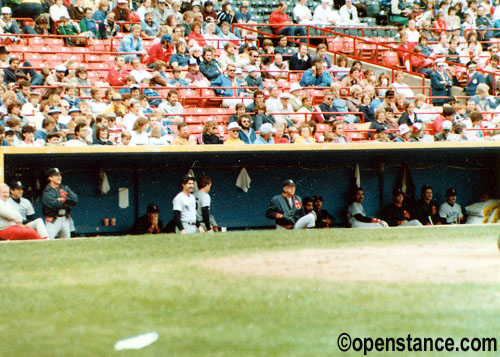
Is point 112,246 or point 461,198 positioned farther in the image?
point 461,198

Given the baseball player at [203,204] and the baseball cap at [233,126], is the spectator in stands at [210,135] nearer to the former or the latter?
the baseball cap at [233,126]

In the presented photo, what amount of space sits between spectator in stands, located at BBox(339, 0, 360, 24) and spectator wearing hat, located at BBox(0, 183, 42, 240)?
44.2ft

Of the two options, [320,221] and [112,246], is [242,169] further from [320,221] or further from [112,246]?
[112,246]

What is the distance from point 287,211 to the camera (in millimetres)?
12430

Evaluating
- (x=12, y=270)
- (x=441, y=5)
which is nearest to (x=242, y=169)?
(x=12, y=270)

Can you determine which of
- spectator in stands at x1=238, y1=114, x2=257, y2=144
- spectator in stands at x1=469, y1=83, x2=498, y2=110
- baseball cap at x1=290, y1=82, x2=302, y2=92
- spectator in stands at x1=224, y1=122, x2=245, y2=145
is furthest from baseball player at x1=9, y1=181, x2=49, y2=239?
spectator in stands at x1=469, y1=83, x2=498, y2=110

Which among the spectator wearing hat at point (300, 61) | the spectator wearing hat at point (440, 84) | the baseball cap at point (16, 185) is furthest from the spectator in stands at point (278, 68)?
the baseball cap at point (16, 185)

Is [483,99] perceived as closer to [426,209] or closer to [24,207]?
[426,209]

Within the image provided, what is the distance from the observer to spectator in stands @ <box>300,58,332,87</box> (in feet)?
56.9

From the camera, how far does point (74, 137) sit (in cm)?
1231

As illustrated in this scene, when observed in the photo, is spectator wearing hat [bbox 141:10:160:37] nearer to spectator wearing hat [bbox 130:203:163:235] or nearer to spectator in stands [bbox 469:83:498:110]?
spectator wearing hat [bbox 130:203:163:235]

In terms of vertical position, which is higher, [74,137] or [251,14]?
[251,14]

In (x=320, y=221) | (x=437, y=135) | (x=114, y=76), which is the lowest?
(x=320, y=221)

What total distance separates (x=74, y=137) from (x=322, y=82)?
6.63 m
